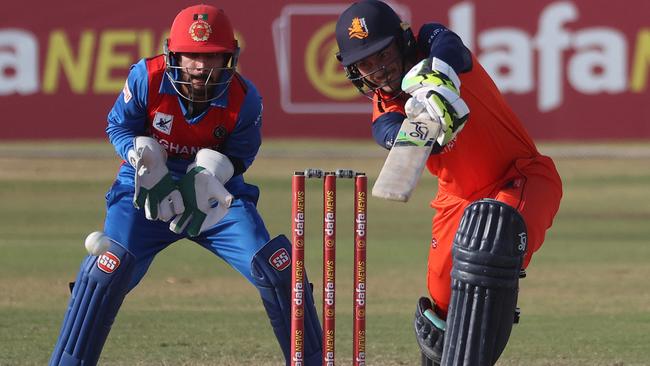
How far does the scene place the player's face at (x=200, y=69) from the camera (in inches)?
209

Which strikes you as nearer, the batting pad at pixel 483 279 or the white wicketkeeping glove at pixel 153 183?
the batting pad at pixel 483 279

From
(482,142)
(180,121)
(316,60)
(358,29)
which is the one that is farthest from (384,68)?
(316,60)

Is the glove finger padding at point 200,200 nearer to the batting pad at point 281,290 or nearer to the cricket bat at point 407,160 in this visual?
the batting pad at point 281,290

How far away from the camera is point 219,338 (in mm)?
7090

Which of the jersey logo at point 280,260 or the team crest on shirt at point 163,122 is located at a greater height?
the team crest on shirt at point 163,122

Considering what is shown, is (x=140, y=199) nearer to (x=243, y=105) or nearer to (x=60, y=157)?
(x=243, y=105)

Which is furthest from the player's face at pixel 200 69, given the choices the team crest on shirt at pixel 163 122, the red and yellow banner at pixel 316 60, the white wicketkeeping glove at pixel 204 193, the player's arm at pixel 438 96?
the red and yellow banner at pixel 316 60

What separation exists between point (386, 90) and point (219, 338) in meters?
2.47

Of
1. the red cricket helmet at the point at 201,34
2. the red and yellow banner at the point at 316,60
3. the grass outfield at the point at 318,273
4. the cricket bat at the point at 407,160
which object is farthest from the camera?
the red and yellow banner at the point at 316,60

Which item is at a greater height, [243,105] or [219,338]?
[243,105]

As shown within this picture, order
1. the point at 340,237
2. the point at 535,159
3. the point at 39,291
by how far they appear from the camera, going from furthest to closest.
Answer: the point at 340,237 < the point at 39,291 < the point at 535,159

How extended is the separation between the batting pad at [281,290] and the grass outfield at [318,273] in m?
1.10

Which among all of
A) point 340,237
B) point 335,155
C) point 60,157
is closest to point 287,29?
point 335,155

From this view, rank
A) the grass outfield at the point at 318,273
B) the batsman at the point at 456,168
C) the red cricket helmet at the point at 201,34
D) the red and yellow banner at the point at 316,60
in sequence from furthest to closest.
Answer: the red and yellow banner at the point at 316,60 → the grass outfield at the point at 318,273 → the red cricket helmet at the point at 201,34 → the batsman at the point at 456,168
